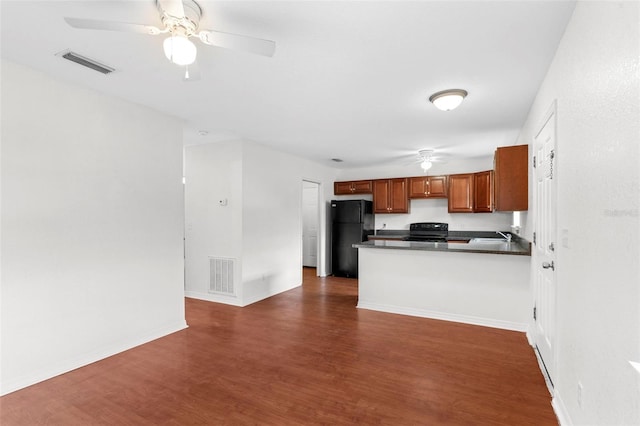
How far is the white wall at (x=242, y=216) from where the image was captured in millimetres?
4430

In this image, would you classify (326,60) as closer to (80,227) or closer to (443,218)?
(80,227)

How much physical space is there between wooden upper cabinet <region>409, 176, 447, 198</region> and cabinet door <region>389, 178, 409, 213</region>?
12cm

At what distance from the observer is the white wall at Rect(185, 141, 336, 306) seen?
4430 millimetres

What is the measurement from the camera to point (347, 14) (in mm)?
1720

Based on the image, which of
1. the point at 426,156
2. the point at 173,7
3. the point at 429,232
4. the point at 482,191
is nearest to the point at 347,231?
the point at 429,232

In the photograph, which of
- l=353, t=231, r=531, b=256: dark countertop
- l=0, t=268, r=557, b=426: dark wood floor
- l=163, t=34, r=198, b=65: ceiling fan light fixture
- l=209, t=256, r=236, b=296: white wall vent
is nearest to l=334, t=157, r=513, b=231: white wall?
l=353, t=231, r=531, b=256: dark countertop

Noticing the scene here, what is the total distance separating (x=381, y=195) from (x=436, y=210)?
1184 mm

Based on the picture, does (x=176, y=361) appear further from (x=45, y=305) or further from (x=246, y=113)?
(x=246, y=113)

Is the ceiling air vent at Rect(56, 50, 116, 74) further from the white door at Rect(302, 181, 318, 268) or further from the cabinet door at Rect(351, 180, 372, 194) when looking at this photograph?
the white door at Rect(302, 181, 318, 268)

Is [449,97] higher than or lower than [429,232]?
higher

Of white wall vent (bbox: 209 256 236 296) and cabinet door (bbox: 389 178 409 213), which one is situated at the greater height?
cabinet door (bbox: 389 178 409 213)

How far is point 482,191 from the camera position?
5.68m

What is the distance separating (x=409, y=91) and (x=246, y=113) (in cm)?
173

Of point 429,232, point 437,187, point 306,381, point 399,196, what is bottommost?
point 306,381
